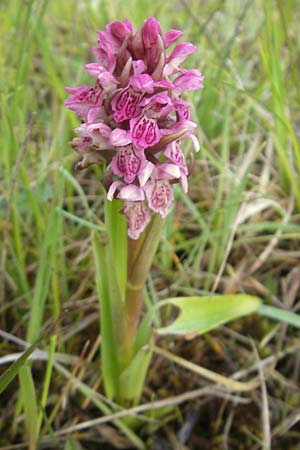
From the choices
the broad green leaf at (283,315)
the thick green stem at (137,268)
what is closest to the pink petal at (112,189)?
the thick green stem at (137,268)

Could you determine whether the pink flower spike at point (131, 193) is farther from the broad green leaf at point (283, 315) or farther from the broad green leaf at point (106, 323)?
the broad green leaf at point (283, 315)

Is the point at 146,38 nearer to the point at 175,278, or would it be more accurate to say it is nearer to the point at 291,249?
the point at 175,278

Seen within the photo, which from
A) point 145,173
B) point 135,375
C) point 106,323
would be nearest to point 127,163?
point 145,173

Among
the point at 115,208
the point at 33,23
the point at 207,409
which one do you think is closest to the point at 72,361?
A: the point at 207,409

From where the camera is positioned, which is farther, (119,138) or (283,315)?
(283,315)

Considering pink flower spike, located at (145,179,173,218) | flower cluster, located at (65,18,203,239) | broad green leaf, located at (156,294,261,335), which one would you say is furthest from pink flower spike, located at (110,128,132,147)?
broad green leaf, located at (156,294,261,335)

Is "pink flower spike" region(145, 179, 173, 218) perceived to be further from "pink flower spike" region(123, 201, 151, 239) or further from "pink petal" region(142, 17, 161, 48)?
"pink petal" region(142, 17, 161, 48)

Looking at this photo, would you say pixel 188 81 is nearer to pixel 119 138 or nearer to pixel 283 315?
pixel 119 138
